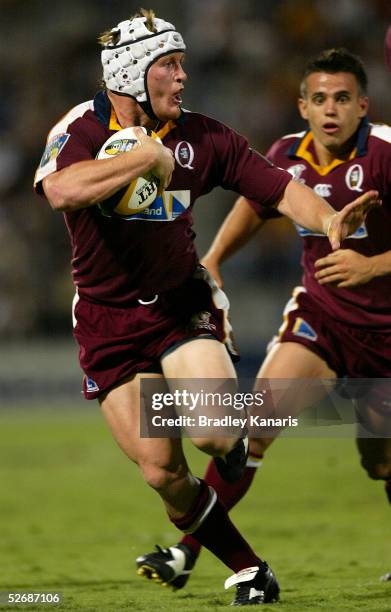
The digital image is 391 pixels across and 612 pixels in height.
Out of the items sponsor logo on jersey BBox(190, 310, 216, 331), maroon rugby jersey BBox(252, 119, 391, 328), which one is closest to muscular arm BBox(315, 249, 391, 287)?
sponsor logo on jersey BBox(190, 310, 216, 331)

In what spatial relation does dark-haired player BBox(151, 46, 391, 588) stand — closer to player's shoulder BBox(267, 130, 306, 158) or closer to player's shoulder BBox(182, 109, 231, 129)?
player's shoulder BBox(267, 130, 306, 158)

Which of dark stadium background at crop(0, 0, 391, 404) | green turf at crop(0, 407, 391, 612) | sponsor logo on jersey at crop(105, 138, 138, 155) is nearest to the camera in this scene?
sponsor logo on jersey at crop(105, 138, 138, 155)

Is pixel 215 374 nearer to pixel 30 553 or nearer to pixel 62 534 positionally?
pixel 30 553

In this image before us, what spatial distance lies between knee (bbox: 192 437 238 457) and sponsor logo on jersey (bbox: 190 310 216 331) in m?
0.51

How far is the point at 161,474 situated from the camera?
5.17 meters

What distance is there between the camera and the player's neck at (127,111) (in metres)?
5.21

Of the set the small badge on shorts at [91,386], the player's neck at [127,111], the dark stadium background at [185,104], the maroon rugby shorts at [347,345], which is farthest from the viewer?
the dark stadium background at [185,104]

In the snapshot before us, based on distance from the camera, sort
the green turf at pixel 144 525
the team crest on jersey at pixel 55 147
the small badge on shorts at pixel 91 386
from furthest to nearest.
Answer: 1. the green turf at pixel 144 525
2. the small badge on shorts at pixel 91 386
3. the team crest on jersey at pixel 55 147

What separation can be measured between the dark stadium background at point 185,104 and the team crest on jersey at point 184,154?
332 inches

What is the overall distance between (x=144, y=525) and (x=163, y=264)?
3.59m

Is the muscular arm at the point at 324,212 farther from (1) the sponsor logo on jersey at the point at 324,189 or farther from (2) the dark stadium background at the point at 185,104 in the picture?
(2) the dark stadium background at the point at 185,104

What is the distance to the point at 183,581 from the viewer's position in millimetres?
5938

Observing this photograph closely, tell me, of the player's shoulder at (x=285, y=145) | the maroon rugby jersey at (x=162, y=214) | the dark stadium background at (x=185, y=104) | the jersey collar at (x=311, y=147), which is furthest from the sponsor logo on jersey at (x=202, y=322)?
the dark stadium background at (x=185, y=104)

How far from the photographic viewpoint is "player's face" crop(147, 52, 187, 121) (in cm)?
515
